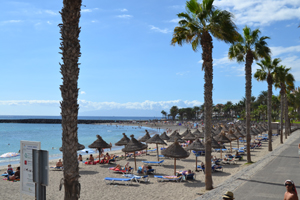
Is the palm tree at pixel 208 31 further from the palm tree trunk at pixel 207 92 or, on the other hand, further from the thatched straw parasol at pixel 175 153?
the thatched straw parasol at pixel 175 153

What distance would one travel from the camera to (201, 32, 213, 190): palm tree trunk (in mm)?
11164

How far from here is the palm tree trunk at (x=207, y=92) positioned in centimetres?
1116

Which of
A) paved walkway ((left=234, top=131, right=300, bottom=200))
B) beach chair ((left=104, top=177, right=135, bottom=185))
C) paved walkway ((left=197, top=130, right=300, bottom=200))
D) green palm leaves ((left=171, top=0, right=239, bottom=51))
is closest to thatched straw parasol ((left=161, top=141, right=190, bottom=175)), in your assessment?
beach chair ((left=104, top=177, right=135, bottom=185))

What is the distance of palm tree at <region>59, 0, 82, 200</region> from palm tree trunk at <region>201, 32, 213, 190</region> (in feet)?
23.1

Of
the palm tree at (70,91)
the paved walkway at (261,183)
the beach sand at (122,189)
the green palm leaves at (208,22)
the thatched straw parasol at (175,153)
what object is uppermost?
the green palm leaves at (208,22)

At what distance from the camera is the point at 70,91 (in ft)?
18.0

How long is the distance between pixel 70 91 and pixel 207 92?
7.23 metres

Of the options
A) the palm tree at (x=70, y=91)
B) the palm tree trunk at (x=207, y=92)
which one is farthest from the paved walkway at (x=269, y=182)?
the palm tree at (x=70, y=91)

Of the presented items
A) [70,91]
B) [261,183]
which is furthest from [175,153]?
[70,91]

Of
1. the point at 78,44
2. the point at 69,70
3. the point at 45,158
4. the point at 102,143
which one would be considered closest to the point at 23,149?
the point at 45,158

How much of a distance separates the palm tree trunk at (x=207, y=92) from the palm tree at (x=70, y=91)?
7.03 m

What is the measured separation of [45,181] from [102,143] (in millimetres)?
16931

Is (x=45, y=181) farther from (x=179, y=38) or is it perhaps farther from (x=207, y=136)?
(x=179, y=38)

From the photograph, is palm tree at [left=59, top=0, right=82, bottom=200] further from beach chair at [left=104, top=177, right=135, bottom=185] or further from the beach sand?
beach chair at [left=104, top=177, right=135, bottom=185]
